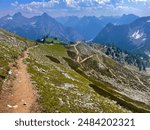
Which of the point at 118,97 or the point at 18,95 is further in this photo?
the point at 118,97

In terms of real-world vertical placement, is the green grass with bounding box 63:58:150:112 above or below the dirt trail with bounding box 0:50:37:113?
below

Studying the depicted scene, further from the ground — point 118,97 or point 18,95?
point 18,95

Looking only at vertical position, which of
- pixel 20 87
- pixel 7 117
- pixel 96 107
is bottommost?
pixel 96 107

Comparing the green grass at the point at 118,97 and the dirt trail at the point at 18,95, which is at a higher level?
the dirt trail at the point at 18,95

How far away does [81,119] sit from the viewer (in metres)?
25.9

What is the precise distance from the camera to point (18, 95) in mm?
43125

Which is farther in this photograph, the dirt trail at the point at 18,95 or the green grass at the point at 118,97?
the green grass at the point at 118,97

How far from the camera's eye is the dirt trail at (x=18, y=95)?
3772 cm

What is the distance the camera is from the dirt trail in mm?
37719

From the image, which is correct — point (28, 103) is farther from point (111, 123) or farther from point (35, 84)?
point (111, 123)

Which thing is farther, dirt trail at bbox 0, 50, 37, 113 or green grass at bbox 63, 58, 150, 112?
green grass at bbox 63, 58, 150, 112

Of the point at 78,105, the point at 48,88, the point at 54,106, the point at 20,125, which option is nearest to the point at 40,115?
the point at 20,125

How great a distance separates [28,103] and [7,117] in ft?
39.6

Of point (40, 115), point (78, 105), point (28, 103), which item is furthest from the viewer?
point (78, 105)
